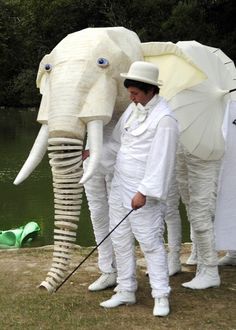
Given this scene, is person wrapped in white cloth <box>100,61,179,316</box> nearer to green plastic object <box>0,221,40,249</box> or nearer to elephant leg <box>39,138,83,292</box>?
elephant leg <box>39,138,83,292</box>

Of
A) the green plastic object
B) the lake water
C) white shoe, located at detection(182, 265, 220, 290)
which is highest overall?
white shoe, located at detection(182, 265, 220, 290)

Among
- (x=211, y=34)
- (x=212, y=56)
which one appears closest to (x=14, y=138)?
(x=211, y=34)

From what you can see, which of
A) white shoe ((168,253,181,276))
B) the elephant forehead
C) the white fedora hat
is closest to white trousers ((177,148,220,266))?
white shoe ((168,253,181,276))

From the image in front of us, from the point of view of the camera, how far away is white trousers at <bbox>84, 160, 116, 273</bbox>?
4.73m

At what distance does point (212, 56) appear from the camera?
16.4ft

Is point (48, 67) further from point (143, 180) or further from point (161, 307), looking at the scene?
point (161, 307)

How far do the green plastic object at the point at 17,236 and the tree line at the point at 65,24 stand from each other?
19.0 m

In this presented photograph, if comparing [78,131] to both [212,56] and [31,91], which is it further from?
[31,91]

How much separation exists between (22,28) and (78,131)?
136 feet

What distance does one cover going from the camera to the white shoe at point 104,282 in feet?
15.9

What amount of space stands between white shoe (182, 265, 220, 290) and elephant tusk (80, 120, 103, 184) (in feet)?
4.68

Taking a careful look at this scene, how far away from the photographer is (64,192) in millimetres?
4336

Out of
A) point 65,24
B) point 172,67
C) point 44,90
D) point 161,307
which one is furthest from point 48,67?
point 65,24

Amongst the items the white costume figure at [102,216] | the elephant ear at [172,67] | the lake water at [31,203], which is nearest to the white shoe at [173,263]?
the white costume figure at [102,216]
